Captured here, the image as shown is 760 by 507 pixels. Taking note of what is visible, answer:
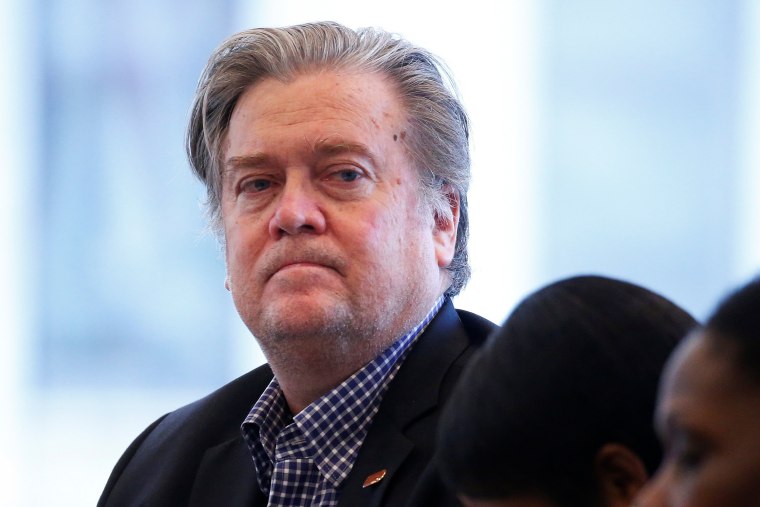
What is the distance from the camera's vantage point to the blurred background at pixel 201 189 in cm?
391

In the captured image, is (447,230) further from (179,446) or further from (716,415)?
(716,415)

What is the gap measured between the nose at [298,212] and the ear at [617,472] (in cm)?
108

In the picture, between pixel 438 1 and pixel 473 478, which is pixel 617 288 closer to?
pixel 473 478

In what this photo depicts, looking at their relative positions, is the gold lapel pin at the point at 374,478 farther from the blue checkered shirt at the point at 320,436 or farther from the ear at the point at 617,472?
the ear at the point at 617,472

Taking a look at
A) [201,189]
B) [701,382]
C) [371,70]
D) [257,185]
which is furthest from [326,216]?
[201,189]

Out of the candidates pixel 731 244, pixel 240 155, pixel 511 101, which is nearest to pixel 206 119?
pixel 240 155

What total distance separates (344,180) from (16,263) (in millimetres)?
2555

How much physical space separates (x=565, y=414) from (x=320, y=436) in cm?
100

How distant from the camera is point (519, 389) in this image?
1.18 metres

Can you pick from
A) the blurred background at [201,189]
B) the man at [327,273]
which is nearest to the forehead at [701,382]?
the man at [327,273]

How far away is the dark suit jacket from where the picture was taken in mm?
1957

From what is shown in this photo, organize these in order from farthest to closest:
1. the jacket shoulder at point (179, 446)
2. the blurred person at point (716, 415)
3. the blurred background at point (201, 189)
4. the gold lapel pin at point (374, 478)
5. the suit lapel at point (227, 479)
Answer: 1. the blurred background at point (201, 189)
2. the jacket shoulder at point (179, 446)
3. the suit lapel at point (227, 479)
4. the gold lapel pin at point (374, 478)
5. the blurred person at point (716, 415)

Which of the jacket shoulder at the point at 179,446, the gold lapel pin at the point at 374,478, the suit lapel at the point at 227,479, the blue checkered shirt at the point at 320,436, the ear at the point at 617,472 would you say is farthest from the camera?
the jacket shoulder at the point at 179,446

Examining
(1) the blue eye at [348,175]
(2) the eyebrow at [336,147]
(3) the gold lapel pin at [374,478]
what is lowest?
(3) the gold lapel pin at [374,478]
